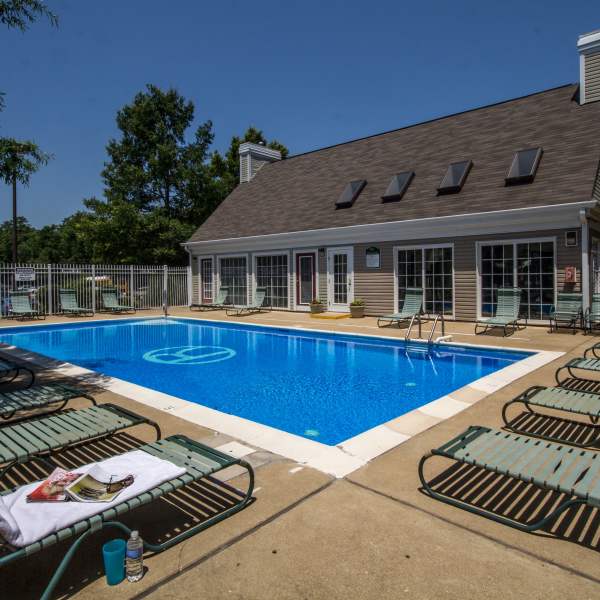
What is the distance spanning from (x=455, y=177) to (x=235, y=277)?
10.3m

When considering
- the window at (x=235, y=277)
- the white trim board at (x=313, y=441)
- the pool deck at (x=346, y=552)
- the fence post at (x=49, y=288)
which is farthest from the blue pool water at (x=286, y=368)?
the window at (x=235, y=277)

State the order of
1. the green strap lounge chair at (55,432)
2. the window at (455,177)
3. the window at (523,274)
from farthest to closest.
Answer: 1. the window at (455,177)
2. the window at (523,274)
3. the green strap lounge chair at (55,432)

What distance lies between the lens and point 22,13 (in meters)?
6.19

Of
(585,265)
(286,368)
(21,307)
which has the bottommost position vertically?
(286,368)

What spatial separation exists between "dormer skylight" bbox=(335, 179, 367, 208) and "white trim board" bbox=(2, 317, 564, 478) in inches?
408

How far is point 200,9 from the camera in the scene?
1300cm

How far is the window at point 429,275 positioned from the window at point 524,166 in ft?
8.57

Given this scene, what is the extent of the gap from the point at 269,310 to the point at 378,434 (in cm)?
1443

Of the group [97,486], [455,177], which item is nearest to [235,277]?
[455,177]

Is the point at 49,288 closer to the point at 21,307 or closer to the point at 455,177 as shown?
the point at 21,307

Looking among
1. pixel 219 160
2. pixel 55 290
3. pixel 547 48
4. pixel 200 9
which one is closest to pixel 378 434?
pixel 200 9

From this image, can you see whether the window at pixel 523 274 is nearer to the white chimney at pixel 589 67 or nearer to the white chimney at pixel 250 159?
the white chimney at pixel 589 67

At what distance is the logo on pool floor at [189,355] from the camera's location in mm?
10055

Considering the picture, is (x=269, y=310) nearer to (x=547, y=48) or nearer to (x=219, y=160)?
(x=547, y=48)
